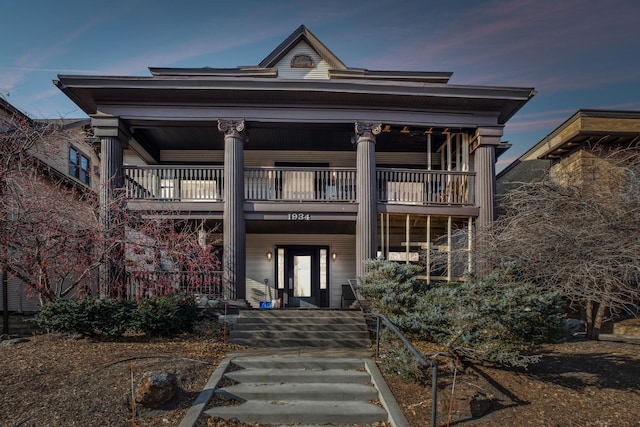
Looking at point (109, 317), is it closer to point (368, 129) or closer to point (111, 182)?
point (111, 182)

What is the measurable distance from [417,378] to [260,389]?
254 cm

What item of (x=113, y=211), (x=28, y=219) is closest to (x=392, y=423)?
(x=28, y=219)

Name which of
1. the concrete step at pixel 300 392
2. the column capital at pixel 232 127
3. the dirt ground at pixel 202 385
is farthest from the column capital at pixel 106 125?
the concrete step at pixel 300 392

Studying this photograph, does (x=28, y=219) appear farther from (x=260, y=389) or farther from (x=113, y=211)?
(x=260, y=389)

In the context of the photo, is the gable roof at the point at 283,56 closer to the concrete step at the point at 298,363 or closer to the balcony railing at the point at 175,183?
the balcony railing at the point at 175,183

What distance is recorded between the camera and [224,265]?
1094cm

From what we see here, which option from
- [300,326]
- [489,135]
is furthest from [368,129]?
[300,326]

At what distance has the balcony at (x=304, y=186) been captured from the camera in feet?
38.8

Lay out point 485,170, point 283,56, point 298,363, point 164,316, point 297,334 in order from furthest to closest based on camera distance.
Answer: point 283,56 → point 485,170 → point 297,334 → point 164,316 → point 298,363

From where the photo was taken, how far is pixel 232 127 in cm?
1143

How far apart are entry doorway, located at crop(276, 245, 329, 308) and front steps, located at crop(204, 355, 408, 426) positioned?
723cm

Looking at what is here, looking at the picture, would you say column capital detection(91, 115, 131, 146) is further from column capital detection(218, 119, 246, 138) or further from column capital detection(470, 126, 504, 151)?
column capital detection(470, 126, 504, 151)

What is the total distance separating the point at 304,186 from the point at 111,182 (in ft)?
19.6

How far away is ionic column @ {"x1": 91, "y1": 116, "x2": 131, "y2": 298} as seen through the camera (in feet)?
32.0
